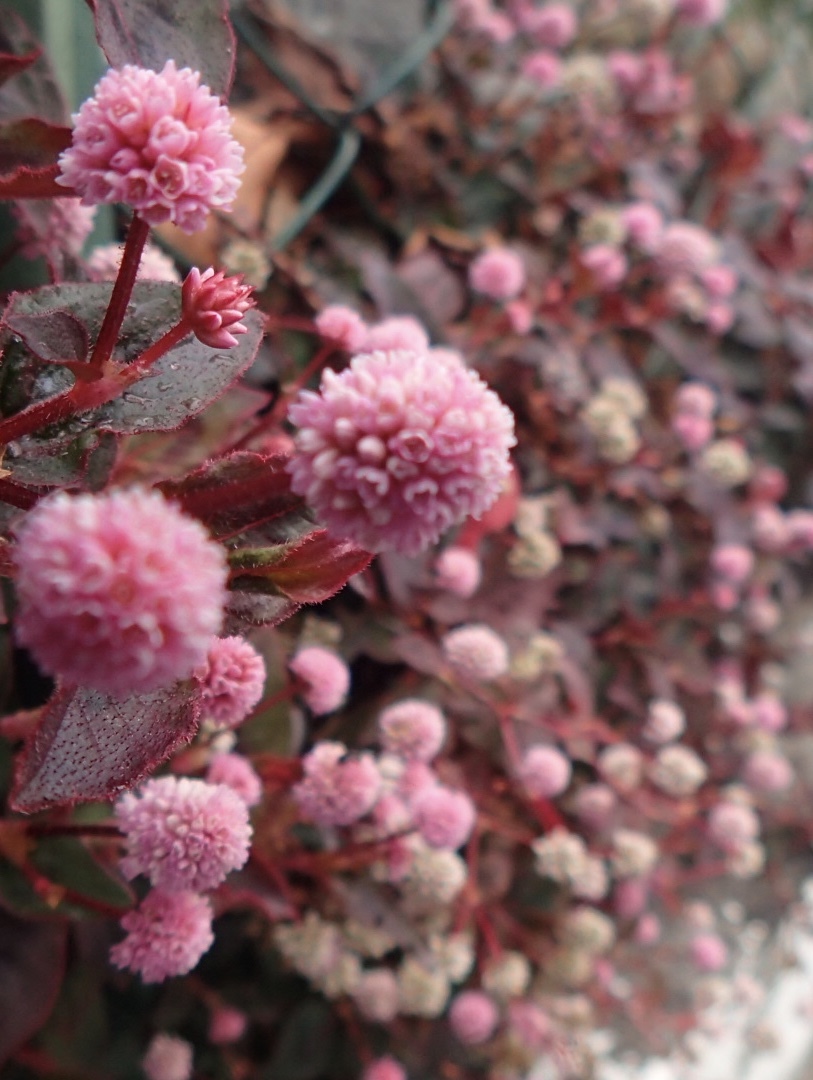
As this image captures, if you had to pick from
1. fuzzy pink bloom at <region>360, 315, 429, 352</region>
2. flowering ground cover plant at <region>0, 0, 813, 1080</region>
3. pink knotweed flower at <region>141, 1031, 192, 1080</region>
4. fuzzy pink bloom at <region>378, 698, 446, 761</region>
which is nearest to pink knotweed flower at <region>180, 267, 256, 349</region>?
flowering ground cover plant at <region>0, 0, 813, 1080</region>

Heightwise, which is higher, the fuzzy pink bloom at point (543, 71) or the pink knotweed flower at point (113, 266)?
the pink knotweed flower at point (113, 266)

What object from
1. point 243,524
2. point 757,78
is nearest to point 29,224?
point 243,524

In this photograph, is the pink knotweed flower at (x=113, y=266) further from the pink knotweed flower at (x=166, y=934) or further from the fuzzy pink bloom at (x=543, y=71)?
the fuzzy pink bloom at (x=543, y=71)

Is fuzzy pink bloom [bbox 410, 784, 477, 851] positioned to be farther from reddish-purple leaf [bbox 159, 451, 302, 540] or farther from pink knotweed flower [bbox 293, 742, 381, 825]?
reddish-purple leaf [bbox 159, 451, 302, 540]

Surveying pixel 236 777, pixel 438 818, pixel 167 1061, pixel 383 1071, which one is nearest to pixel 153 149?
pixel 236 777

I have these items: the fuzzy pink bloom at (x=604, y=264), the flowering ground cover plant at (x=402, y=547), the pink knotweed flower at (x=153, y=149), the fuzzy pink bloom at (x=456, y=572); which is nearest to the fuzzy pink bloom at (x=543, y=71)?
the flowering ground cover plant at (x=402, y=547)

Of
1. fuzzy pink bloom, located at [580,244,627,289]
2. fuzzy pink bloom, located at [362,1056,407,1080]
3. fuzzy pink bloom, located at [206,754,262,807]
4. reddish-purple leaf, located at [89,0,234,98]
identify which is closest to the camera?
reddish-purple leaf, located at [89,0,234,98]

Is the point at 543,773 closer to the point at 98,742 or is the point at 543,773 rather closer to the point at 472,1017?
the point at 472,1017
